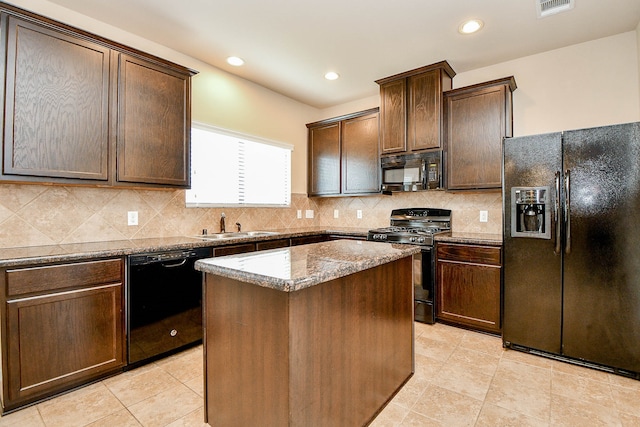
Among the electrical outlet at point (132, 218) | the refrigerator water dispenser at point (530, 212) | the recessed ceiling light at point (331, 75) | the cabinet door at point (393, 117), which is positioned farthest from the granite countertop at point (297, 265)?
the recessed ceiling light at point (331, 75)

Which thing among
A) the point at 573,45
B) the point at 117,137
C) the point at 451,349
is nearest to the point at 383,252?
the point at 451,349

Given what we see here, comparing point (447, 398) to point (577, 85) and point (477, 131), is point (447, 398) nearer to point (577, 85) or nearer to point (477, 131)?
point (477, 131)

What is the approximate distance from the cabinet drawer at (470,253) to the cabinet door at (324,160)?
168 centimetres

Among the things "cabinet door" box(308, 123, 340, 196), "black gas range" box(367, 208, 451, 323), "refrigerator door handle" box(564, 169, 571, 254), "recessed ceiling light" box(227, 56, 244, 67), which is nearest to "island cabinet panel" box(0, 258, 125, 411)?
"recessed ceiling light" box(227, 56, 244, 67)

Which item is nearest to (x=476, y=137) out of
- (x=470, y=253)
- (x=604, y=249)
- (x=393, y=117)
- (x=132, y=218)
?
(x=393, y=117)

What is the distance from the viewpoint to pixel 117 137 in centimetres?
236

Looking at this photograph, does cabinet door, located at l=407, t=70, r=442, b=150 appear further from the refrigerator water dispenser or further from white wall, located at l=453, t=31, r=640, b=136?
the refrigerator water dispenser

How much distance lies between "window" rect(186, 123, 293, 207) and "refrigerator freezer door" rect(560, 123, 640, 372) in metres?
3.05

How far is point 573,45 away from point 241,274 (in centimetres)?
364

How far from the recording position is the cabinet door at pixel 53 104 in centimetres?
194

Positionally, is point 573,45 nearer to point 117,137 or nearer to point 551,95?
point 551,95

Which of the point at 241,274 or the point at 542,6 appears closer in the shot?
the point at 241,274

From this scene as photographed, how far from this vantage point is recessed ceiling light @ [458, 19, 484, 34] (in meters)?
2.54

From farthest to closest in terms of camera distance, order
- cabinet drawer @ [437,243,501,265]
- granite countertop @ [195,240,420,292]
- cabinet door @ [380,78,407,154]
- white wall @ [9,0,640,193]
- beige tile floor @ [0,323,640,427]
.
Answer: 1. cabinet door @ [380,78,407,154]
2. cabinet drawer @ [437,243,501,265]
3. white wall @ [9,0,640,193]
4. beige tile floor @ [0,323,640,427]
5. granite countertop @ [195,240,420,292]
